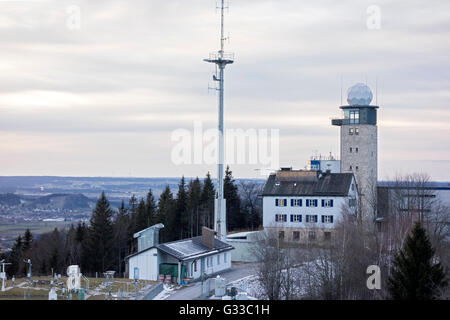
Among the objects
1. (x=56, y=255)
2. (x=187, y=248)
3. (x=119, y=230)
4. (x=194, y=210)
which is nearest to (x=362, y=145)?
(x=194, y=210)

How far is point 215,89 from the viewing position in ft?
170

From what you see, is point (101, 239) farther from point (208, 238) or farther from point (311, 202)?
point (311, 202)

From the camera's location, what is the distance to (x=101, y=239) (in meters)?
61.1

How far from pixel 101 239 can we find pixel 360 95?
33073 millimetres

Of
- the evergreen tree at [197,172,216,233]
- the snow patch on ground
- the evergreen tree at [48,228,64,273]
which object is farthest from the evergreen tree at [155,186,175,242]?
the snow patch on ground

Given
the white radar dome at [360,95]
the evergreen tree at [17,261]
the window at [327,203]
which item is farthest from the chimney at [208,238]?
the white radar dome at [360,95]

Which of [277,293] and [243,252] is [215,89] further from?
[277,293]

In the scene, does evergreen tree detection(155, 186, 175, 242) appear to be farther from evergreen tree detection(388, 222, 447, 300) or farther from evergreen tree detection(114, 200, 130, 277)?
evergreen tree detection(388, 222, 447, 300)

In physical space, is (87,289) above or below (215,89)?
below

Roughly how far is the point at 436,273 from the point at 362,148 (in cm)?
4419

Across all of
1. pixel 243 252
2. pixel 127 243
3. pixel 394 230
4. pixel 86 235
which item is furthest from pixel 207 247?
pixel 127 243

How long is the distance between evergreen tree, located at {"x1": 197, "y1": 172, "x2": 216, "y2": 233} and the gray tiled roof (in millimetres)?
22167

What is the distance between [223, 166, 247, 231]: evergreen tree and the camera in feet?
256

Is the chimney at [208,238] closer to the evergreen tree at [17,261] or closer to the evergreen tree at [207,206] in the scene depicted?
the evergreen tree at [207,206]
